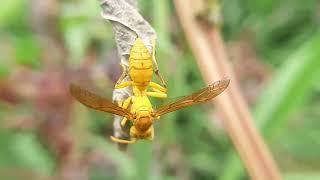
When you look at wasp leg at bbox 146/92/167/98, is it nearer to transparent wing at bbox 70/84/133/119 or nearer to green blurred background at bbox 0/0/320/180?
transparent wing at bbox 70/84/133/119

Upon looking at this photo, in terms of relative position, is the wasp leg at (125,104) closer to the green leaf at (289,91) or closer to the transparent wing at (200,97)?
the transparent wing at (200,97)

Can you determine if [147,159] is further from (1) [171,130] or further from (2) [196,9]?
(2) [196,9]

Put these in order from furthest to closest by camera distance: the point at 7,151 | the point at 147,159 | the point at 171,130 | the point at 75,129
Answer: the point at 7,151, the point at 75,129, the point at 171,130, the point at 147,159

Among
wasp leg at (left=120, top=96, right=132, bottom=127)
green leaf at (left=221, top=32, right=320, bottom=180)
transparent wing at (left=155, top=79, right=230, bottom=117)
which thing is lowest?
wasp leg at (left=120, top=96, right=132, bottom=127)

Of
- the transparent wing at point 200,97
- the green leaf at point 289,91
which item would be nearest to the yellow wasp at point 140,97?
the transparent wing at point 200,97

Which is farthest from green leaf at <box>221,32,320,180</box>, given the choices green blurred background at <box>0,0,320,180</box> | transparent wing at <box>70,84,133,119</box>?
transparent wing at <box>70,84,133,119</box>

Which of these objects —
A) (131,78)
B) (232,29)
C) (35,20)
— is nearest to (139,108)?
(131,78)

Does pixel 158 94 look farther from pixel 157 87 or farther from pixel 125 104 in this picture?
pixel 125 104
